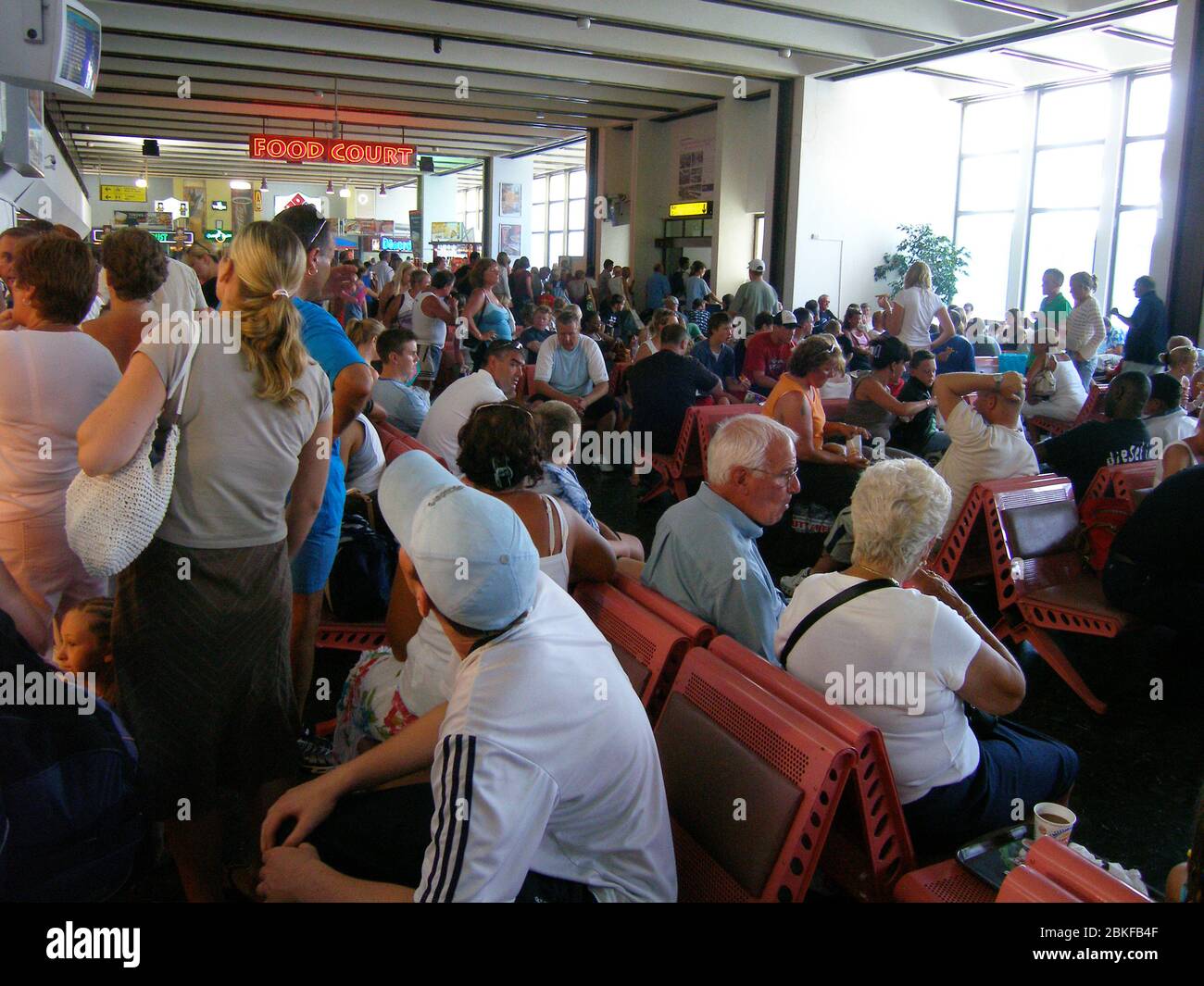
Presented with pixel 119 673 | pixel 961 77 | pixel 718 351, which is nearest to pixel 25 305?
pixel 119 673

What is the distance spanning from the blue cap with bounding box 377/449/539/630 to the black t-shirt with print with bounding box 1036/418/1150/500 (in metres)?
4.24

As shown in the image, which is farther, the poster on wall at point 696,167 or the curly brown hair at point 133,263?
the poster on wall at point 696,167

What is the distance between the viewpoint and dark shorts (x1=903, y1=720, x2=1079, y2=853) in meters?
1.99

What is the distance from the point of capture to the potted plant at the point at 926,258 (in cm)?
1537

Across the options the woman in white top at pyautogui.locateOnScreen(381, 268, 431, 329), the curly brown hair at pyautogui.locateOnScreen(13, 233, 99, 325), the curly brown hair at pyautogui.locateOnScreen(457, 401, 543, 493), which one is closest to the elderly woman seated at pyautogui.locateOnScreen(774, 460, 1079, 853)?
the curly brown hair at pyautogui.locateOnScreen(457, 401, 543, 493)

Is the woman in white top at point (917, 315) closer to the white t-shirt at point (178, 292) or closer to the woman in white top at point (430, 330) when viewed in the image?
the woman in white top at point (430, 330)

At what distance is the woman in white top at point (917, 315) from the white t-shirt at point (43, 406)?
798 centimetres

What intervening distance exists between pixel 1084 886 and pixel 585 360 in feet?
20.7

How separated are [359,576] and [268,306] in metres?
1.61

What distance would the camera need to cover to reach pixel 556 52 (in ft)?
42.0

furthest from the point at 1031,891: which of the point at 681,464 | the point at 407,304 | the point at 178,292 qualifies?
the point at 407,304

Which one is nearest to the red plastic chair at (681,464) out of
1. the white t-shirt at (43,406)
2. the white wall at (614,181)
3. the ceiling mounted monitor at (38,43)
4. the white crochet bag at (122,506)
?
the ceiling mounted monitor at (38,43)

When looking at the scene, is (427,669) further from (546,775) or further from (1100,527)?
(1100,527)

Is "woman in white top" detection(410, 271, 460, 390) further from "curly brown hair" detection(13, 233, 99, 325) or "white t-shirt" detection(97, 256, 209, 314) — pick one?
"curly brown hair" detection(13, 233, 99, 325)
